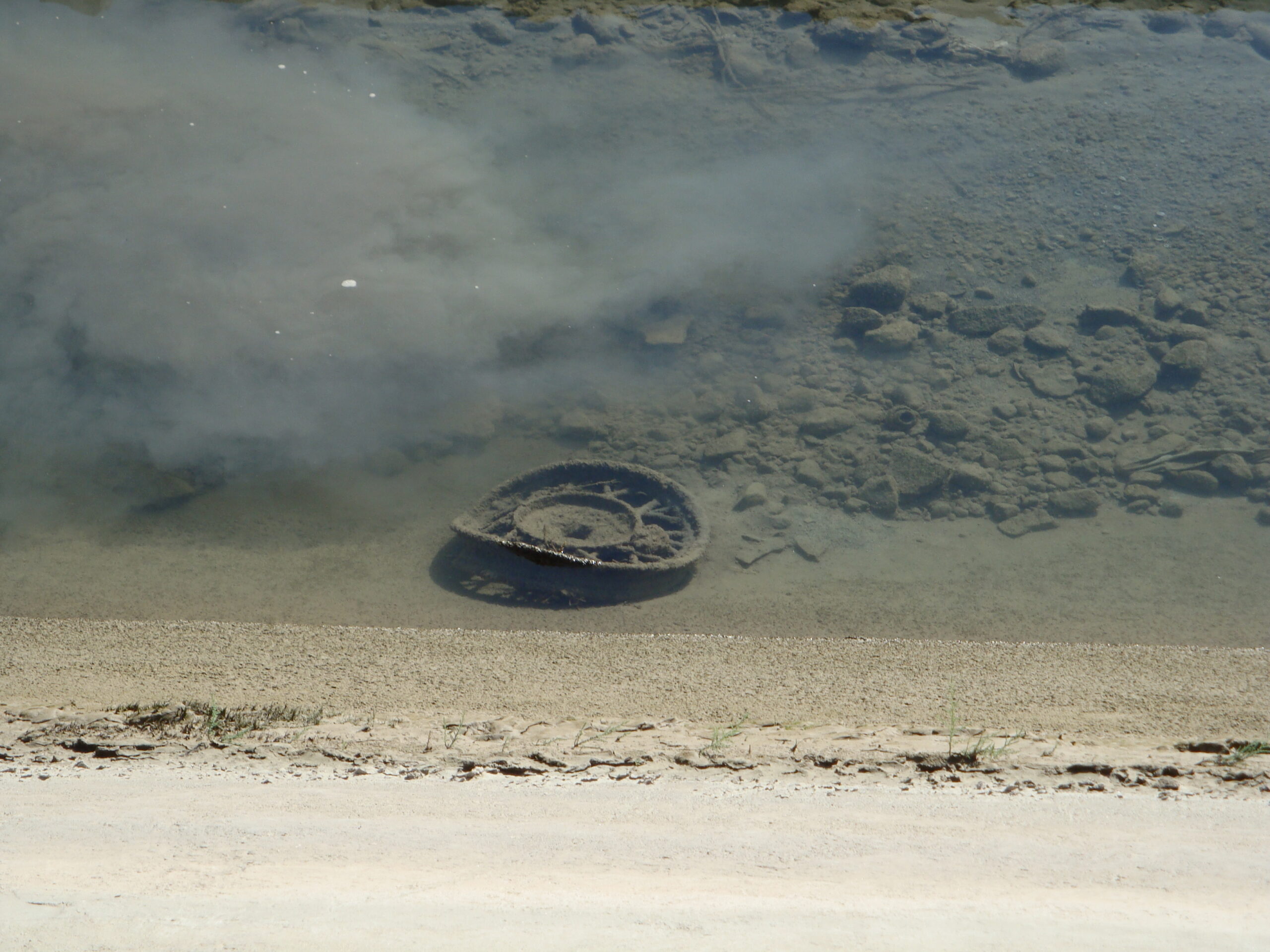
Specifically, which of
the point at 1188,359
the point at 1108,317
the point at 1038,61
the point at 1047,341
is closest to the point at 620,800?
the point at 1047,341

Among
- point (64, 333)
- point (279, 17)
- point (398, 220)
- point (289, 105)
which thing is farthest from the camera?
point (279, 17)

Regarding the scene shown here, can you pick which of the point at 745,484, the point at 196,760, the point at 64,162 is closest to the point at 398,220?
the point at 64,162

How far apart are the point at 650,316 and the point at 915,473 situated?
2520 mm

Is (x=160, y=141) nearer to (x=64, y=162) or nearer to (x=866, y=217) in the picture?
(x=64, y=162)

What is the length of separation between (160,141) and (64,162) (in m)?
0.88

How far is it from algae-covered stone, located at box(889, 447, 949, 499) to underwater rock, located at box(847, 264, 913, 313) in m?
1.64

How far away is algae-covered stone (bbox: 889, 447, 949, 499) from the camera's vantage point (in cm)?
595

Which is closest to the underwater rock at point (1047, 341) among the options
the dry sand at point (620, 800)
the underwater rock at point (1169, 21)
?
the dry sand at point (620, 800)

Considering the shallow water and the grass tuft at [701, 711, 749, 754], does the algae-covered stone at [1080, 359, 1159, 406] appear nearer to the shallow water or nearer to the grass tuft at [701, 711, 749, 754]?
the shallow water

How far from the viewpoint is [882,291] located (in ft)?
23.7

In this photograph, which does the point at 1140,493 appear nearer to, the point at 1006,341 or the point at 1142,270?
the point at 1006,341

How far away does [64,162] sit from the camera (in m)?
8.22

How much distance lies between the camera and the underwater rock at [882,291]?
723 cm

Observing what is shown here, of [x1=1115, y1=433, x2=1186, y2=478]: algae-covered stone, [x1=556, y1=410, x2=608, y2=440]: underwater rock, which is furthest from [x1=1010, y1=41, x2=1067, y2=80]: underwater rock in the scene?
[x1=556, y1=410, x2=608, y2=440]: underwater rock
